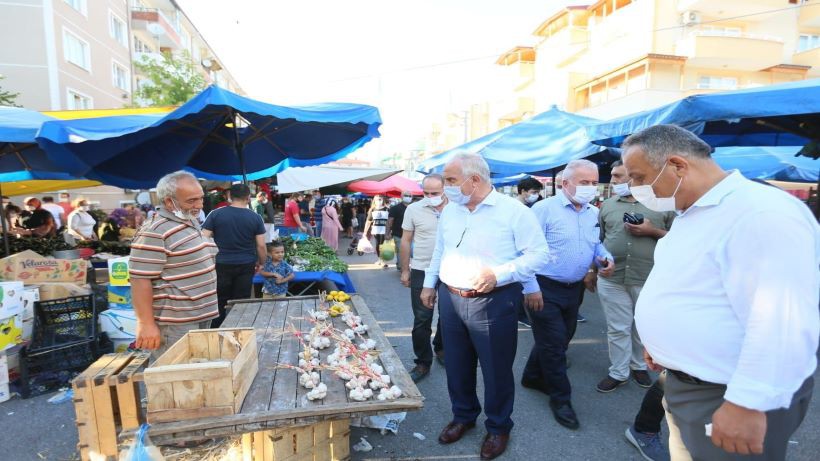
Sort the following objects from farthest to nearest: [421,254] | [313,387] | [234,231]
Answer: [234,231] → [421,254] → [313,387]

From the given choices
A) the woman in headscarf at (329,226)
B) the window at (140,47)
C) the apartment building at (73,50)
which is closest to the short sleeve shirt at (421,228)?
the woman in headscarf at (329,226)

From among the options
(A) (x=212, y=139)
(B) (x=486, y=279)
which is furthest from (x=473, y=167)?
(A) (x=212, y=139)

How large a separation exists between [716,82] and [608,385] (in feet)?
73.7

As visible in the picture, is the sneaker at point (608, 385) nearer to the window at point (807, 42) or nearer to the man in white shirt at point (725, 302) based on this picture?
the man in white shirt at point (725, 302)

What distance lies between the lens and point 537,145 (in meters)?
6.16

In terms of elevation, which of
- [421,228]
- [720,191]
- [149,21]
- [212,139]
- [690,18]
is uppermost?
[149,21]

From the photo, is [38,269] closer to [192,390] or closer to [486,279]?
[192,390]

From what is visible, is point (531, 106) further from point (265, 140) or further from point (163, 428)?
point (163, 428)

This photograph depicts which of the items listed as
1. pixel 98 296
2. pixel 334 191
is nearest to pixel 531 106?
pixel 334 191

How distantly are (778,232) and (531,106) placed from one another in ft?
101

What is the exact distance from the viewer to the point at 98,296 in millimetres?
4801

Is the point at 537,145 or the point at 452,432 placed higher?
the point at 537,145

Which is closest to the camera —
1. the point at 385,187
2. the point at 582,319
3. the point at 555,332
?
the point at 555,332

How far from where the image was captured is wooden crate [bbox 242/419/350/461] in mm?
2152
